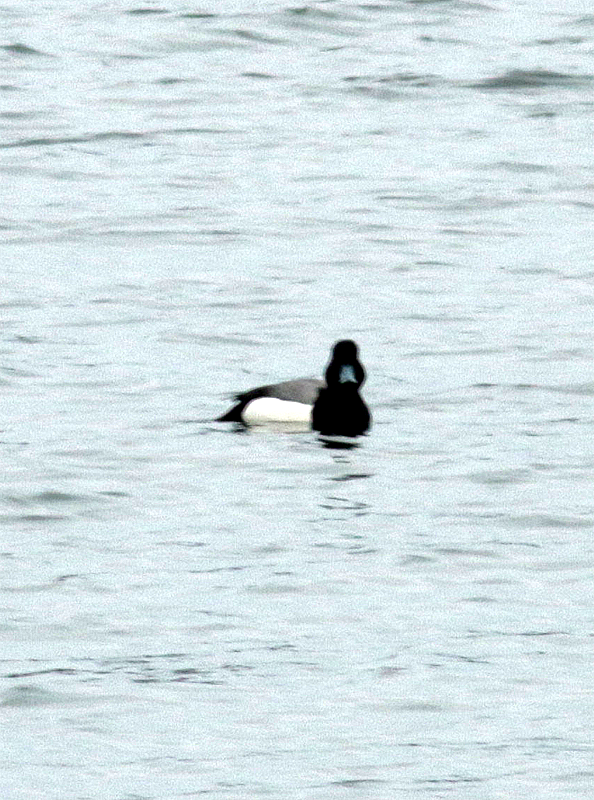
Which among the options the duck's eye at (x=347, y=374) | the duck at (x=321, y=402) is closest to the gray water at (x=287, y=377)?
the duck at (x=321, y=402)

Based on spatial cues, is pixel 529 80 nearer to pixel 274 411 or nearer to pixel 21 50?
pixel 21 50

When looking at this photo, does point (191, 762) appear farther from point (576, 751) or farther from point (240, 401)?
point (240, 401)

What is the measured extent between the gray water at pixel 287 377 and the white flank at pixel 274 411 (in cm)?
14

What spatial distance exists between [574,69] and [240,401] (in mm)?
13197

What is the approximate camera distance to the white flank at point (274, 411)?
15055 millimetres

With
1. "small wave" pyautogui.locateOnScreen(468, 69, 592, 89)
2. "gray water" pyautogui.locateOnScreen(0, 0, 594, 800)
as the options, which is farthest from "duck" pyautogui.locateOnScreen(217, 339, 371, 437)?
"small wave" pyautogui.locateOnScreen(468, 69, 592, 89)

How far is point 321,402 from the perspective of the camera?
15375mm

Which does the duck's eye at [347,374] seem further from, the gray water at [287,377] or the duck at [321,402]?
the gray water at [287,377]

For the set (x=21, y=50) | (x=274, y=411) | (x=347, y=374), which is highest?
(x=21, y=50)

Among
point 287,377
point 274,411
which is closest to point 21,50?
point 287,377

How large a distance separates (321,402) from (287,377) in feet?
3.69

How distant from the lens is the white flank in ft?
49.4

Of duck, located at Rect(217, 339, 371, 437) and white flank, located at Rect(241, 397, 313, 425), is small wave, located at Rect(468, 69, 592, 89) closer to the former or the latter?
duck, located at Rect(217, 339, 371, 437)

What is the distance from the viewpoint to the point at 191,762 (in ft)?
29.5
